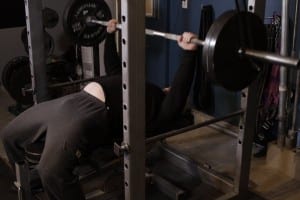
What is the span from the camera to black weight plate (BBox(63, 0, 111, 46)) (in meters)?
2.48

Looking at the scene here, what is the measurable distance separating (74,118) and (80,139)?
11 cm

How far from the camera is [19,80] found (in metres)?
3.19

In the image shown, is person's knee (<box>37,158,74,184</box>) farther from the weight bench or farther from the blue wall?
the blue wall

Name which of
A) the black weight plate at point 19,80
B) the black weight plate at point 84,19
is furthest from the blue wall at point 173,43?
the black weight plate at point 19,80

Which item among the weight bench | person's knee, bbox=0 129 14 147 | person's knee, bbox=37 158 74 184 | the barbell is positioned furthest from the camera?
person's knee, bbox=0 129 14 147

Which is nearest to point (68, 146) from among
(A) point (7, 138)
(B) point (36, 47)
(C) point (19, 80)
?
(A) point (7, 138)

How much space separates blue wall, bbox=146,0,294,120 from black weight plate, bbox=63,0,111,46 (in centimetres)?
77

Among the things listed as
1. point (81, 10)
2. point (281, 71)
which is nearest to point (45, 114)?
point (81, 10)

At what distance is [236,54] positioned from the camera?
1524 millimetres

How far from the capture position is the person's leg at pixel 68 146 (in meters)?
1.72

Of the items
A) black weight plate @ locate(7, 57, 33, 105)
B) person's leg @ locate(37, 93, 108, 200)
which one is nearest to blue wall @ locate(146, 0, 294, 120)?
black weight plate @ locate(7, 57, 33, 105)

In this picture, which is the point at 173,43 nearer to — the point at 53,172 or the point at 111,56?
the point at 111,56

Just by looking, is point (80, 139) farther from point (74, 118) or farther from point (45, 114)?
point (45, 114)

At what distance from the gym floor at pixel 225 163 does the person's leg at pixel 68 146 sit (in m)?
0.58
